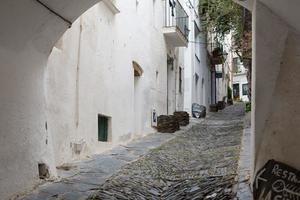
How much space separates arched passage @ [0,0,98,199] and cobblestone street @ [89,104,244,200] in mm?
1130

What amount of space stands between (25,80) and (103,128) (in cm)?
454

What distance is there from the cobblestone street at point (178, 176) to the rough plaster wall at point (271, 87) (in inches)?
32.3

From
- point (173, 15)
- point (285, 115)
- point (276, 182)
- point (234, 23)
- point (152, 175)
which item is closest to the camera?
point (276, 182)

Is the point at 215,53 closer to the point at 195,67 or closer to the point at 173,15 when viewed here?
the point at 195,67

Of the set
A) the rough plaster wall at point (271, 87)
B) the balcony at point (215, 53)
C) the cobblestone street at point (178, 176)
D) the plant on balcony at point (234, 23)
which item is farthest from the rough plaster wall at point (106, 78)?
the balcony at point (215, 53)

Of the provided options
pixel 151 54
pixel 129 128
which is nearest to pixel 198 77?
pixel 151 54

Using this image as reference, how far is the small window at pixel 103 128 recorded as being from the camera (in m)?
10.8

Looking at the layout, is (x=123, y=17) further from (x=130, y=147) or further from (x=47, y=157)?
(x=47, y=157)

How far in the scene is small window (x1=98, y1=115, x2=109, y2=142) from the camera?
35.5 ft

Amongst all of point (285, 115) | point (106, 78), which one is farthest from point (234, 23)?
point (285, 115)

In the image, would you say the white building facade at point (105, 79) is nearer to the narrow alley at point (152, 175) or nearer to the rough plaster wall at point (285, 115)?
the narrow alley at point (152, 175)

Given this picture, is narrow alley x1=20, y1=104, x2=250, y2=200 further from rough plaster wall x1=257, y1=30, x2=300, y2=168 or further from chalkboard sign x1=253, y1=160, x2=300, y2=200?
rough plaster wall x1=257, y1=30, x2=300, y2=168

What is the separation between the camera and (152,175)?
7.93 meters

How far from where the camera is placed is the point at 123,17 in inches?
491
